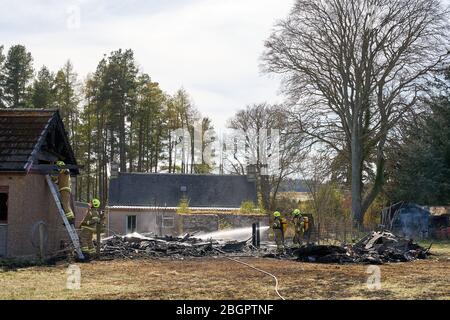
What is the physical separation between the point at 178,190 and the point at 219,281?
39.2 metres

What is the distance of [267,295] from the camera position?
12.5 metres

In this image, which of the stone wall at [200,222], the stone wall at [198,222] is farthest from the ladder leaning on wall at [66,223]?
the stone wall at [198,222]

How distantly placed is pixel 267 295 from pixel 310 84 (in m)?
28.9

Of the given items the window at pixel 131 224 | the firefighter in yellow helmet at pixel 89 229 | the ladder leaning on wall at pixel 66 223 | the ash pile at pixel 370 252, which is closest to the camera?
the ladder leaning on wall at pixel 66 223

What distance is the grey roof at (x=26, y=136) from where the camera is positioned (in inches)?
811

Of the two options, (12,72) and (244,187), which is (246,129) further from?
(12,72)

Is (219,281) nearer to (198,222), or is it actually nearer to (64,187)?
(64,187)

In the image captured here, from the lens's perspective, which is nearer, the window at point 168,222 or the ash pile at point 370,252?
the ash pile at point 370,252

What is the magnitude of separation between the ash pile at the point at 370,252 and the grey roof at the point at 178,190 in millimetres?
29658

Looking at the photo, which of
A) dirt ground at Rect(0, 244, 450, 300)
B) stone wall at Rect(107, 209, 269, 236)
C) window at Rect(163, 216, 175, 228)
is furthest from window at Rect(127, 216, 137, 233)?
dirt ground at Rect(0, 244, 450, 300)

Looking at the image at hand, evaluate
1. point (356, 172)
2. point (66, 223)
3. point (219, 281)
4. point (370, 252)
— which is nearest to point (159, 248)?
point (66, 223)

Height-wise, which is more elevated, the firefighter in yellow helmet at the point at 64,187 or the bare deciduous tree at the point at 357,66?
the bare deciduous tree at the point at 357,66

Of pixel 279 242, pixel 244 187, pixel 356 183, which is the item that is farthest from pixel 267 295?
pixel 244 187

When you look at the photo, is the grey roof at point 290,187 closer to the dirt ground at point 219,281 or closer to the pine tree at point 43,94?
the pine tree at point 43,94
